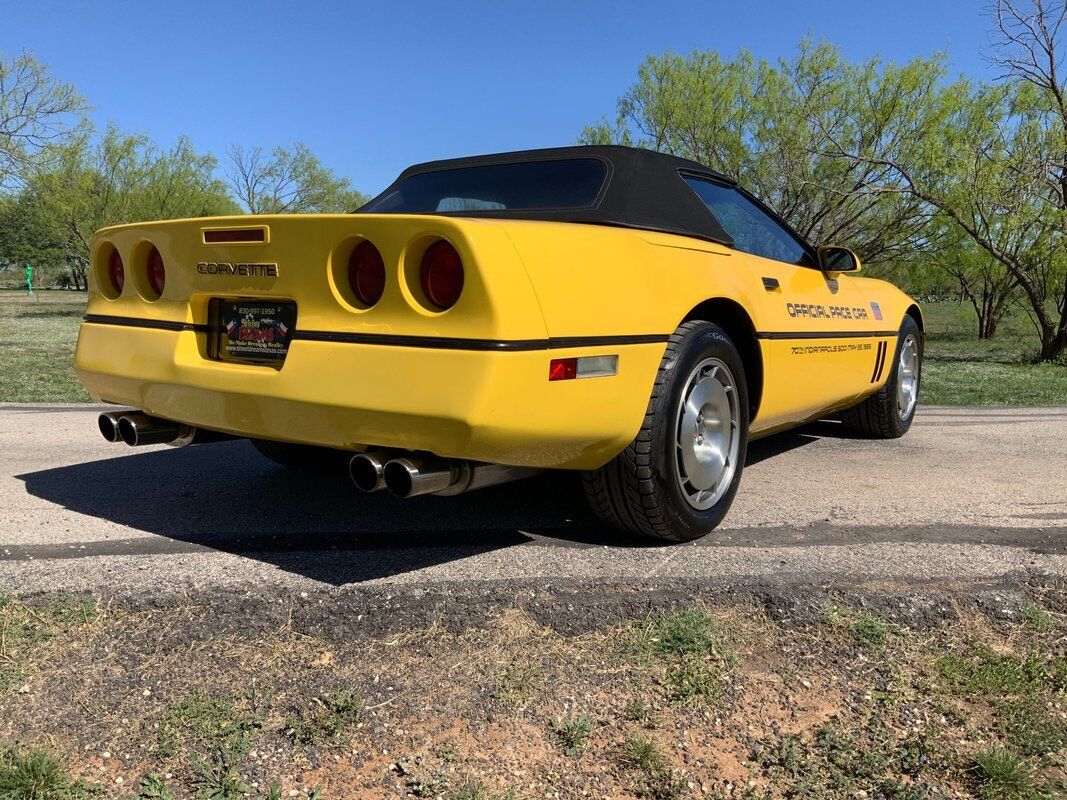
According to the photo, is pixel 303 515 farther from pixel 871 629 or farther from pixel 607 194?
pixel 871 629

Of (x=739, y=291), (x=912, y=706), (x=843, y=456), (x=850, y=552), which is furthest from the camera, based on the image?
(x=843, y=456)

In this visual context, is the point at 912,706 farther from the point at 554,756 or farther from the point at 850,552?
the point at 850,552

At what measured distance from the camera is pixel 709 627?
7.75 feet

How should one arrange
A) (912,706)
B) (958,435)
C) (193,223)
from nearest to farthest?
(912,706) < (193,223) < (958,435)

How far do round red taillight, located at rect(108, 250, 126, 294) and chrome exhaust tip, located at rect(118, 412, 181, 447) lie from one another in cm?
49

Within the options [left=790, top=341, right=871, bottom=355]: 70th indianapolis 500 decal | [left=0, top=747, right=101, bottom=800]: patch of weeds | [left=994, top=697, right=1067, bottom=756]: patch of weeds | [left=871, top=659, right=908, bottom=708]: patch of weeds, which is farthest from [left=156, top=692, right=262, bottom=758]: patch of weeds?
[left=790, top=341, right=871, bottom=355]: 70th indianapolis 500 decal

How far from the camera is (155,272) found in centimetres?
303

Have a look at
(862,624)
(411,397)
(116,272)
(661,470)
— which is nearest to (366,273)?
(411,397)

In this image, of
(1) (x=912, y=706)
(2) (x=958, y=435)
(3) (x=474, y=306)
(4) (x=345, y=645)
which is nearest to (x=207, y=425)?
(4) (x=345, y=645)

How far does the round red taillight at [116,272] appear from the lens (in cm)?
315

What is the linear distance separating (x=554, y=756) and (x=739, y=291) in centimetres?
206

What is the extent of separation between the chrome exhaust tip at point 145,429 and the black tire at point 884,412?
13.5 feet

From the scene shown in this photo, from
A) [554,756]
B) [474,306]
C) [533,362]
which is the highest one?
[474,306]

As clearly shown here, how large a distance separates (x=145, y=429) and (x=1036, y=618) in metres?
3.07
